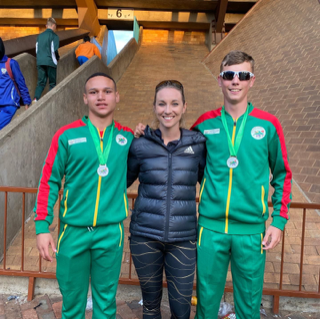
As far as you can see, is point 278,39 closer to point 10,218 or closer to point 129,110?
point 129,110

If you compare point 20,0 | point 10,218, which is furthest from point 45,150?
point 20,0

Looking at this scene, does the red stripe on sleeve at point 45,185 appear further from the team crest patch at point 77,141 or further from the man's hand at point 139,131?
the man's hand at point 139,131

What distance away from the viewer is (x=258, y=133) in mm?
2061

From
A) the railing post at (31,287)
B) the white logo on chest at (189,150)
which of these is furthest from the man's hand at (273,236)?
the railing post at (31,287)

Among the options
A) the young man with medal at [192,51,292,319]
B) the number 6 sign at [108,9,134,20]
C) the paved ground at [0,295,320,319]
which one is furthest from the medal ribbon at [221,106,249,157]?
the number 6 sign at [108,9,134,20]

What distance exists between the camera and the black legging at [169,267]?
6.79ft

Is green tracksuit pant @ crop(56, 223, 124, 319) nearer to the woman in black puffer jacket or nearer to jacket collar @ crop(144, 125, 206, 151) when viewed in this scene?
the woman in black puffer jacket

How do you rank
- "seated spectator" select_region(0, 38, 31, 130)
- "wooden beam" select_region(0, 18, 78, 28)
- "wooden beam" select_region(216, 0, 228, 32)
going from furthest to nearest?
"wooden beam" select_region(0, 18, 78, 28) → "wooden beam" select_region(216, 0, 228, 32) → "seated spectator" select_region(0, 38, 31, 130)

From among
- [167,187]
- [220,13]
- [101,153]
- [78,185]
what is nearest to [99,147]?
[101,153]

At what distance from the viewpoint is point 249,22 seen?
14375mm

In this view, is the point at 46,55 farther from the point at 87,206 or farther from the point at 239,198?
the point at 239,198

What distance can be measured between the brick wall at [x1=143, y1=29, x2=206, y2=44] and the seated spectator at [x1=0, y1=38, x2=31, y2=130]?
1627cm

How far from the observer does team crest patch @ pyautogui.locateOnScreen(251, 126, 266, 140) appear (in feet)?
6.73

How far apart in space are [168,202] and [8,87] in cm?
323
